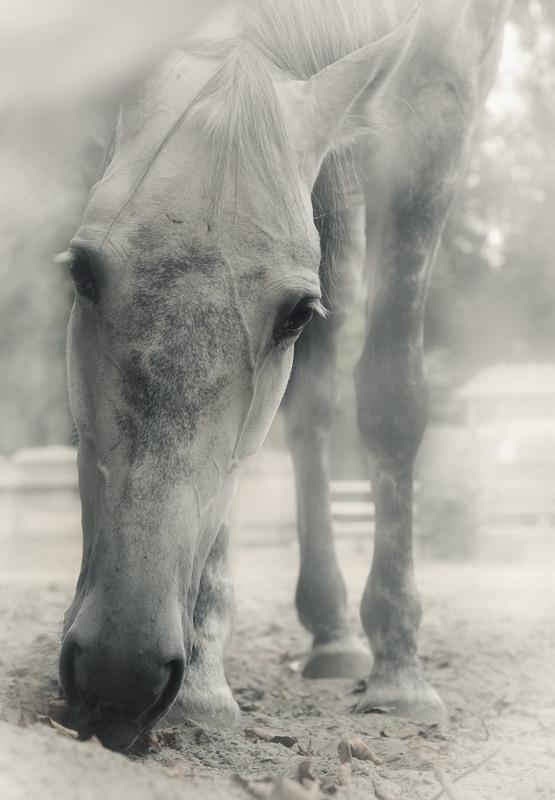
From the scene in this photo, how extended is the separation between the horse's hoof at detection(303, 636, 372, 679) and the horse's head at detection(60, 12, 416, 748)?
2.14 meters

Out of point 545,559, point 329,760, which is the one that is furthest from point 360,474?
point 329,760

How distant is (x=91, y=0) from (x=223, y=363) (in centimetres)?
102

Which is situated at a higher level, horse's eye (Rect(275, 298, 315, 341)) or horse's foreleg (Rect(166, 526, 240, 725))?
horse's eye (Rect(275, 298, 315, 341))

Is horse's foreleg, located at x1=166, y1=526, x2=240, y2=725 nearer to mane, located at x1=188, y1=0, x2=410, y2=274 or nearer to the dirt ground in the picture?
the dirt ground

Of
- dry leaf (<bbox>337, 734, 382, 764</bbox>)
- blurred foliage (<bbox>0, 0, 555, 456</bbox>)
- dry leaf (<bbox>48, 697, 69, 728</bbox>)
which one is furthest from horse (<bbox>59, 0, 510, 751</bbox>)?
blurred foliage (<bbox>0, 0, 555, 456</bbox>)

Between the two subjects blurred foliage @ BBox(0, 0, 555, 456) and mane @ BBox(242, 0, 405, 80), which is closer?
mane @ BBox(242, 0, 405, 80)

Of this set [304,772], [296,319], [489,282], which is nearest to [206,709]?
[304,772]

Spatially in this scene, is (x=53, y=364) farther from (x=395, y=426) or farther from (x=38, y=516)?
(x=395, y=426)

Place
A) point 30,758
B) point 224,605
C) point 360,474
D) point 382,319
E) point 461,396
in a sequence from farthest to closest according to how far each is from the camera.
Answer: point 360,474 < point 461,396 < point 382,319 < point 224,605 < point 30,758

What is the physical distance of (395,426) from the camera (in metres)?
3.82

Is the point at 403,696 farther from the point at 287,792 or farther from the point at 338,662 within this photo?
the point at 287,792

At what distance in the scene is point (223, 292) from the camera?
2.22 metres

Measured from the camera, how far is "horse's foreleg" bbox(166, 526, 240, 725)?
282 cm

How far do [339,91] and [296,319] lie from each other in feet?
2.61
